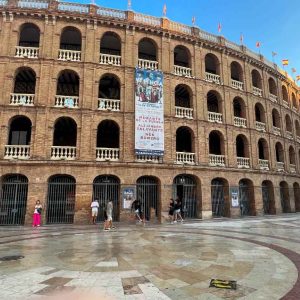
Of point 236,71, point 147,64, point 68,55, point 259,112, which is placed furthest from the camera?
point 259,112

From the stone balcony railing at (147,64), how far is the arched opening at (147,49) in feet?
6.42

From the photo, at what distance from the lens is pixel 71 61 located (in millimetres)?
21578

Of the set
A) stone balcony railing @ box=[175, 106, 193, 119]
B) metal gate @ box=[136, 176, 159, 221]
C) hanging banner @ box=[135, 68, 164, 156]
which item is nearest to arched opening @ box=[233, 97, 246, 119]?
stone balcony railing @ box=[175, 106, 193, 119]

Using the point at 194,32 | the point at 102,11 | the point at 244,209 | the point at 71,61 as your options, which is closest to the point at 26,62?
the point at 71,61

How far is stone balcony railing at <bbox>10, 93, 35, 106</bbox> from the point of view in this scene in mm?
20266

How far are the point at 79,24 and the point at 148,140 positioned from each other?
35.0ft

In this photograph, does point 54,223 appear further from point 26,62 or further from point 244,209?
point 244,209

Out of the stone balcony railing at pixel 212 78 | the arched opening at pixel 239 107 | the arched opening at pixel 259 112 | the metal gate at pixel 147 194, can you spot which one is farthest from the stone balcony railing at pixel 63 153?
the arched opening at pixel 259 112

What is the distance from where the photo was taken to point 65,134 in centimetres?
2381

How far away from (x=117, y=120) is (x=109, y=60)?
513cm

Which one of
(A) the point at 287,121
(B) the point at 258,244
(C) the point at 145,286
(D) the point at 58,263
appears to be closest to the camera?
(C) the point at 145,286

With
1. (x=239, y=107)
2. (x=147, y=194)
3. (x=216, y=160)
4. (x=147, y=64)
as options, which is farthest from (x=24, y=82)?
(x=239, y=107)

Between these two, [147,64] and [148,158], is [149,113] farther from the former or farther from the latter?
[147,64]

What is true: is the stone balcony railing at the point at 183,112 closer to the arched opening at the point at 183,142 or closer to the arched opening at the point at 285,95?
the arched opening at the point at 183,142
